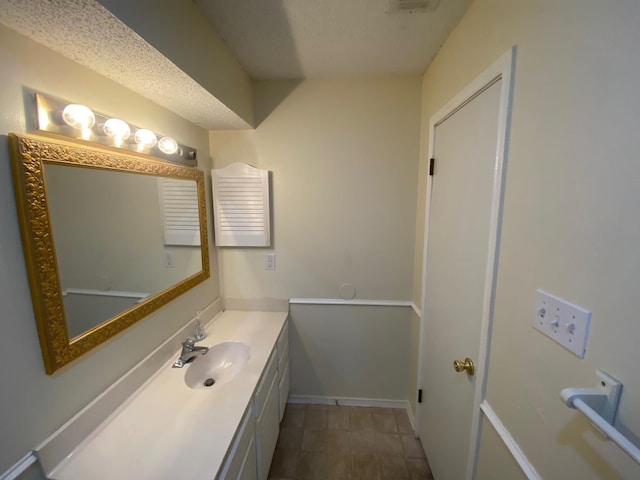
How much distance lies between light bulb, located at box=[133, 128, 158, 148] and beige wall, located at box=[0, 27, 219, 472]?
4.8 inches

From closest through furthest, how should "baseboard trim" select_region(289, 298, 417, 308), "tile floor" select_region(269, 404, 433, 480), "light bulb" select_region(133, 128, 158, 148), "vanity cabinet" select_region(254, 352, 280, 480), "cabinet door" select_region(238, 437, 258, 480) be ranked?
"cabinet door" select_region(238, 437, 258, 480)
"light bulb" select_region(133, 128, 158, 148)
"vanity cabinet" select_region(254, 352, 280, 480)
"tile floor" select_region(269, 404, 433, 480)
"baseboard trim" select_region(289, 298, 417, 308)

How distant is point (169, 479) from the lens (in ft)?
2.55

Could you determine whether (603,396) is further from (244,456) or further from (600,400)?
(244,456)

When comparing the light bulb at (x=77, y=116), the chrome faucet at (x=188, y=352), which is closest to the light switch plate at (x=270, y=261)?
the chrome faucet at (x=188, y=352)

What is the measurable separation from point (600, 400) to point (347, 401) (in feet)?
6.08

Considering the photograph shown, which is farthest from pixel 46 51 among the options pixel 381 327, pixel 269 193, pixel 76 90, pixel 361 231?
pixel 381 327

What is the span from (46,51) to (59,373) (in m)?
1.03

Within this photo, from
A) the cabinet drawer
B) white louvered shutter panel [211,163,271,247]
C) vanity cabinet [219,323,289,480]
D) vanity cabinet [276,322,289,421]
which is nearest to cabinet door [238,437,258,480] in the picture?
vanity cabinet [219,323,289,480]

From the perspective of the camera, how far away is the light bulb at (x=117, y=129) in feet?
3.19

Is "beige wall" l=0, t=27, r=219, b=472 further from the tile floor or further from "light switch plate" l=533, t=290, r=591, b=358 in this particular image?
"light switch plate" l=533, t=290, r=591, b=358

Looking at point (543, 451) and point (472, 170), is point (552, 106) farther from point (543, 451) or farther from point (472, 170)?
point (543, 451)

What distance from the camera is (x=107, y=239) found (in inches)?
40.4

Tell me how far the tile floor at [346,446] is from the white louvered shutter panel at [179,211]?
1523mm

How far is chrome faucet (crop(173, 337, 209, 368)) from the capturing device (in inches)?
52.3
